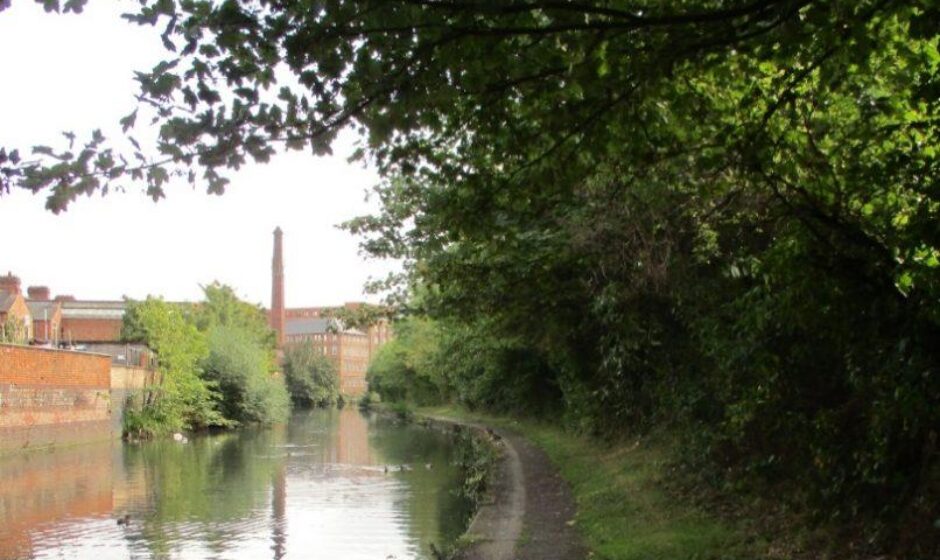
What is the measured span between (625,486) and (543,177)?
7.55 metres

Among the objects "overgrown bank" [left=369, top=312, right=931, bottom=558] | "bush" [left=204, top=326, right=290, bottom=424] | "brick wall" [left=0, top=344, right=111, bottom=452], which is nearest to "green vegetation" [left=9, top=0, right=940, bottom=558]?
"overgrown bank" [left=369, top=312, right=931, bottom=558]

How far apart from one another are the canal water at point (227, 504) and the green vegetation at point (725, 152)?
647 cm

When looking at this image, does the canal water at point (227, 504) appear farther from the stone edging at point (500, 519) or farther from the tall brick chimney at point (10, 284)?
the tall brick chimney at point (10, 284)

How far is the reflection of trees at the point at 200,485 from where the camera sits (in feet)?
49.1

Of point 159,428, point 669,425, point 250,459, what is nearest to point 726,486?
point 669,425

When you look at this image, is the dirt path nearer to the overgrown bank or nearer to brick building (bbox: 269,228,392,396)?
the overgrown bank

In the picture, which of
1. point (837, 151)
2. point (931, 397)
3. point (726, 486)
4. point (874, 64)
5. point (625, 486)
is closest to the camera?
point (931, 397)

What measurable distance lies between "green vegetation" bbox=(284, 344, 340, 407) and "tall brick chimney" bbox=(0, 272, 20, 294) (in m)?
50.6

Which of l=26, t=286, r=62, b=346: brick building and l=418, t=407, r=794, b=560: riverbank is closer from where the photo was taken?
l=418, t=407, r=794, b=560: riverbank

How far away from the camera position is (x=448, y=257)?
13094 mm

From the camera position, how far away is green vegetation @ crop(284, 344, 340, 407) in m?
98.1

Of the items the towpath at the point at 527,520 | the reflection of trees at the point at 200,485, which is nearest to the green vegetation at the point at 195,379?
the reflection of trees at the point at 200,485

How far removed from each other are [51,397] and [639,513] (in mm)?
24992

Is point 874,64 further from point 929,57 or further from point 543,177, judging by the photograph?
point 543,177
